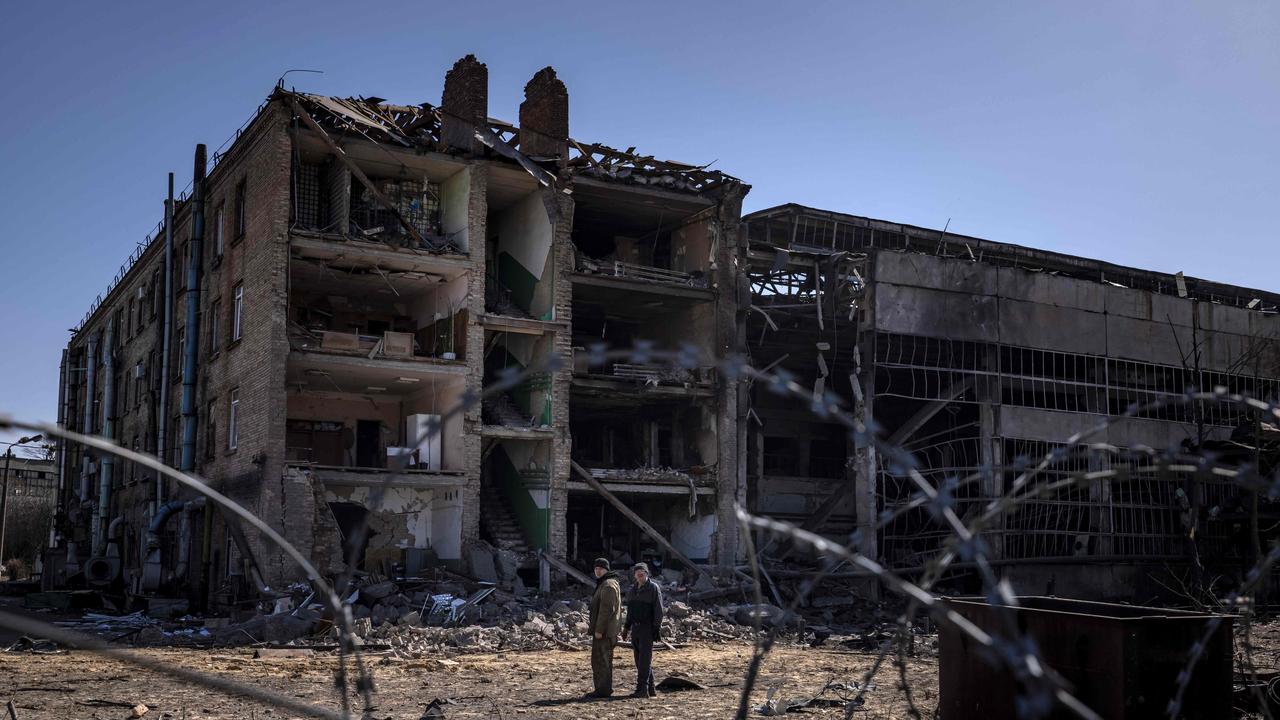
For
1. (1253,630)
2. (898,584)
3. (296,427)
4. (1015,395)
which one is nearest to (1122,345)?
(1015,395)

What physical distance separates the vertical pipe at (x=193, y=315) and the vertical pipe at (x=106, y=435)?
905cm

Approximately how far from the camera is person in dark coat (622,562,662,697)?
15383 mm

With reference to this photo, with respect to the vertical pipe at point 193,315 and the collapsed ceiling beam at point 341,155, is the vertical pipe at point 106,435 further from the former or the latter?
the collapsed ceiling beam at point 341,155


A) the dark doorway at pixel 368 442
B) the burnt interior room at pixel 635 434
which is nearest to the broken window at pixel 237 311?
the dark doorway at pixel 368 442

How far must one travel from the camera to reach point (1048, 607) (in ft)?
39.9

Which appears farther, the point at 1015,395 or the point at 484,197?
the point at 1015,395

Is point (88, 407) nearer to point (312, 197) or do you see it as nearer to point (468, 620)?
Result: point (312, 197)

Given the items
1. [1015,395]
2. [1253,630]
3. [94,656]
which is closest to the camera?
[94,656]

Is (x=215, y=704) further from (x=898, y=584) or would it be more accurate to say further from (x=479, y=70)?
(x=479, y=70)

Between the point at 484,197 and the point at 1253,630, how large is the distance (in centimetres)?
2157

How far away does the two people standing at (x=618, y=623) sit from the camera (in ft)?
49.9

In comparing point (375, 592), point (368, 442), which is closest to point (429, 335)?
point (368, 442)

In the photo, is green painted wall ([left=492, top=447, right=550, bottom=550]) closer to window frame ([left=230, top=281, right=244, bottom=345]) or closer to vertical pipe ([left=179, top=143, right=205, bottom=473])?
window frame ([left=230, top=281, right=244, bottom=345])

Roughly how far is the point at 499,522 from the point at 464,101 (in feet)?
39.0
